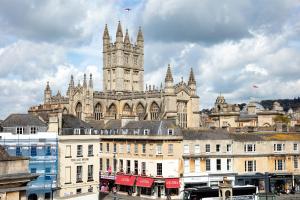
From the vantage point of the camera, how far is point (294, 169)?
196ft

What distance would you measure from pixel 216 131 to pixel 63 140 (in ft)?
66.4

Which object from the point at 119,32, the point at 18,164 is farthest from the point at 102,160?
the point at 119,32

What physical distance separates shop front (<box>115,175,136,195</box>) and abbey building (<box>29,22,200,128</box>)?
1935 cm

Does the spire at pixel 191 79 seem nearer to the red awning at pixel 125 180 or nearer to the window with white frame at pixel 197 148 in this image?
the red awning at pixel 125 180

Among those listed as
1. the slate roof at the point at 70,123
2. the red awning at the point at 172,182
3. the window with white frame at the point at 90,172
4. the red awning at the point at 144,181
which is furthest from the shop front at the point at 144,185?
the slate roof at the point at 70,123

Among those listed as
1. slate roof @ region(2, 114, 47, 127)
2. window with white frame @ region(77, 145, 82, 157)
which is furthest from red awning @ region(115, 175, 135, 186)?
slate roof @ region(2, 114, 47, 127)

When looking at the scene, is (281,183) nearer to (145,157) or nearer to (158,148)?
(158,148)

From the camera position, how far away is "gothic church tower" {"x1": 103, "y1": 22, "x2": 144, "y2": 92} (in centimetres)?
11038

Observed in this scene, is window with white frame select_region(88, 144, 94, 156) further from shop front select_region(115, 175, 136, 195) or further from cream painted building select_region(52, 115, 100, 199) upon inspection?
shop front select_region(115, 175, 136, 195)

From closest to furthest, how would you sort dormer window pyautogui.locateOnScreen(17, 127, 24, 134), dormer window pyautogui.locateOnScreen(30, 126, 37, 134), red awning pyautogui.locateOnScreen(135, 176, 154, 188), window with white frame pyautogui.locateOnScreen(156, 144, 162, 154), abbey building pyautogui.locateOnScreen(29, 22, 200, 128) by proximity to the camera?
1. dormer window pyautogui.locateOnScreen(17, 127, 24, 134)
2. dormer window pyautogui.locateOnScreen(30, 126, 37, 134)
3. red awning pyautogui.locateOnScreen(135, 176, 154, 188)
4. window with white frame pyautogui.locateOnScreen(156, 144, 162, 154)
5. abbey building pyautogui.locateOnScreen(29, 22, 200, 128)

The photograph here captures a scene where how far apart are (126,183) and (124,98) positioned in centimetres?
4060

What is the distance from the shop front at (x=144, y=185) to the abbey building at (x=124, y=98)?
878 inches

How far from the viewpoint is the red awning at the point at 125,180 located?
189 ft

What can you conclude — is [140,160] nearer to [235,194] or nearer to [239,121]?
[235,194]
